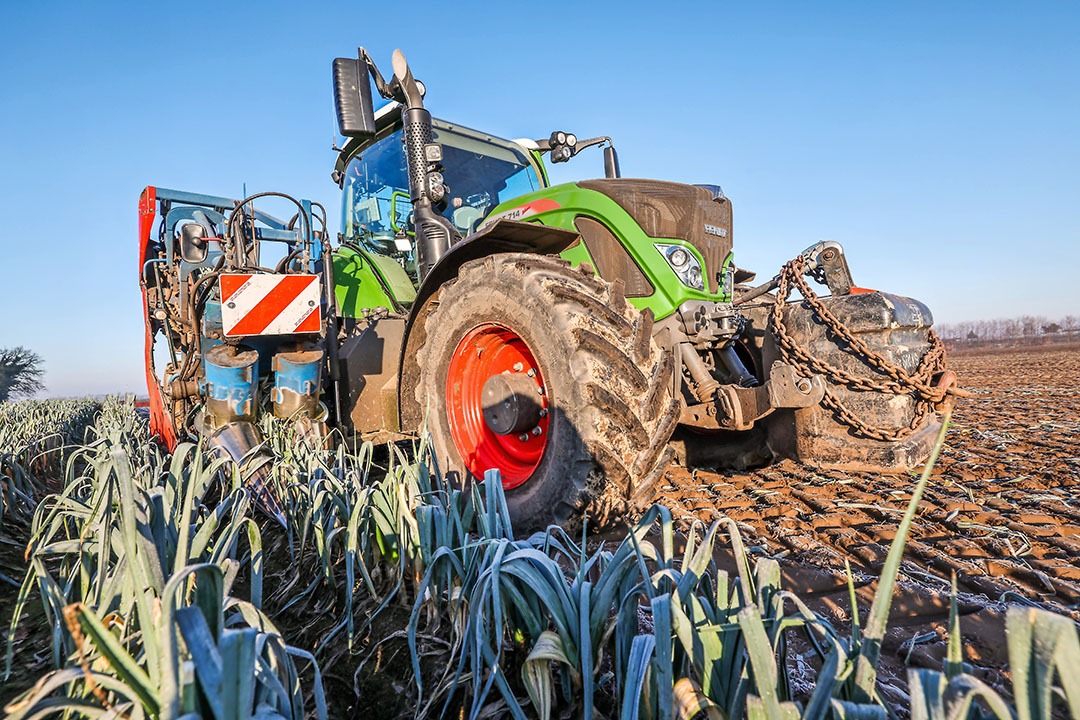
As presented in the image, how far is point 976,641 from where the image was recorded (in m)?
1.31

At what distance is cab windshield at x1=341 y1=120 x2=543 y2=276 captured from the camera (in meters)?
4.10

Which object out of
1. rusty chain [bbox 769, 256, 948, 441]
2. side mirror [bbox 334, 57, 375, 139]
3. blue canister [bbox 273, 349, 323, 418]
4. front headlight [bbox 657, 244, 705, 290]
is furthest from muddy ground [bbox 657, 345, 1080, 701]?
side mirror [bbox 334, 57, 375, 139]

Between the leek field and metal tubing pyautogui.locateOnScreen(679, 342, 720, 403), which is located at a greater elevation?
metal tubing pyautogui.locateOnScreen(679, 342, 720, 403)

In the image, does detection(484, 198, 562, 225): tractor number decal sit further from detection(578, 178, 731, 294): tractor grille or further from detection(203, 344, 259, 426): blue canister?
detection(203, 344, 259, 426): blue canister

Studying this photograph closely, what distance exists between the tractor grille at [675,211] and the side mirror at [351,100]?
3.56 feet

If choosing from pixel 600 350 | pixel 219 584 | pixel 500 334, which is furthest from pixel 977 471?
pixel 219 584

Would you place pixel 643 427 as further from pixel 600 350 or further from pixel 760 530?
pixel 760 530

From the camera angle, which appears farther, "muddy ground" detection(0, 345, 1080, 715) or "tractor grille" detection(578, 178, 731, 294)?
"tractor grille" detection(578, 178, 731, 294)

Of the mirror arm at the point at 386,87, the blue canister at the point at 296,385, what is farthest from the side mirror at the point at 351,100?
the blue canister at the point at 296,385

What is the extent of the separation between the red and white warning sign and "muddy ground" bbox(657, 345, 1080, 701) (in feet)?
7.35

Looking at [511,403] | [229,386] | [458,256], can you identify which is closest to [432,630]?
[511,403]

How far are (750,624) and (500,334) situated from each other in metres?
1.97

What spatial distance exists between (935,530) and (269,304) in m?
3.29

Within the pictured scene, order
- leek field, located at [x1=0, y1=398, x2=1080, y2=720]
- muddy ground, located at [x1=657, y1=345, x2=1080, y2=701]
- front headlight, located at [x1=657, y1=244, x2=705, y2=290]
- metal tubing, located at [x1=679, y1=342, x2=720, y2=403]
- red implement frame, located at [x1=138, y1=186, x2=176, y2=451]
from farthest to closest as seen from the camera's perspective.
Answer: red implement frame, located at [x1=138, y1=186, x2=176, y2=451] → front headlight, located at [x1=657, y1=244, x2=705, y2=290] → metal tubing, located at [x1=679, y1=342, x2=720, y2=403] → muddy ground, located at [x1=657, y1=345, x2=1080, y2=701] → leek field, located at [x1=0, y1=398, x2=1080, y2=720]
